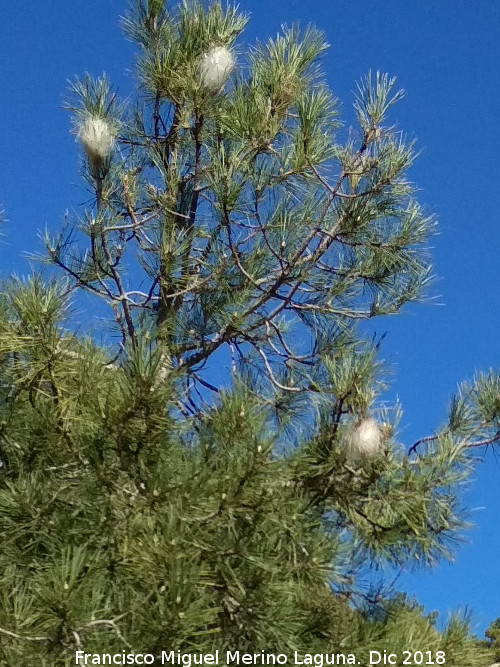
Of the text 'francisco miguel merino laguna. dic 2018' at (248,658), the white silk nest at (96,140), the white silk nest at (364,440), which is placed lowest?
the text 'francisco miguel merino laguna. dic 2018' at (248,658)

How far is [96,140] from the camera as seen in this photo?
2031 mm

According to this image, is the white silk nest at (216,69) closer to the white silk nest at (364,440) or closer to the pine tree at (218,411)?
the pine tree at (218,411)

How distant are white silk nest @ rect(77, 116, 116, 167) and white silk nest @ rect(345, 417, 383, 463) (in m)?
A: 0.91

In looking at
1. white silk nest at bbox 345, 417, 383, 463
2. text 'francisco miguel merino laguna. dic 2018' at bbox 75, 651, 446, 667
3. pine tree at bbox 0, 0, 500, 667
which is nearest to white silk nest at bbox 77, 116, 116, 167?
pine tree at bbox 0, 0, 500, 667

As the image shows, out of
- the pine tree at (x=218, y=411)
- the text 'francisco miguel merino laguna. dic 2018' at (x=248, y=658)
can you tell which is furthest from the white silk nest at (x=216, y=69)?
the text 'francisco miguel merino laguna. dic 2018' at (x=248, y=658)

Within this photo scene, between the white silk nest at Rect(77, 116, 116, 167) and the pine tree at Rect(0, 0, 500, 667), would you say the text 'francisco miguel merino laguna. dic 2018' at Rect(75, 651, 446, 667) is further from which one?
the white silk nest at Rect(77, 116, 116, 167)

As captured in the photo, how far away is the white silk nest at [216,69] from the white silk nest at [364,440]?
0.95m

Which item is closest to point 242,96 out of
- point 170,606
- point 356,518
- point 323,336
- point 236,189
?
point 236,189

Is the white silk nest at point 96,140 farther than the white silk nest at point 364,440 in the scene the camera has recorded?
Yes

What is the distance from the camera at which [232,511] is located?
1.45 meters

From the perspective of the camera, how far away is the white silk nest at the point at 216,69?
2.10m

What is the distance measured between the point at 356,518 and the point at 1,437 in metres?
0.71

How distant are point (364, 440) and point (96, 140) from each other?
0.95m

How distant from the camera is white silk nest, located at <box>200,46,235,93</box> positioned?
2.10 m
